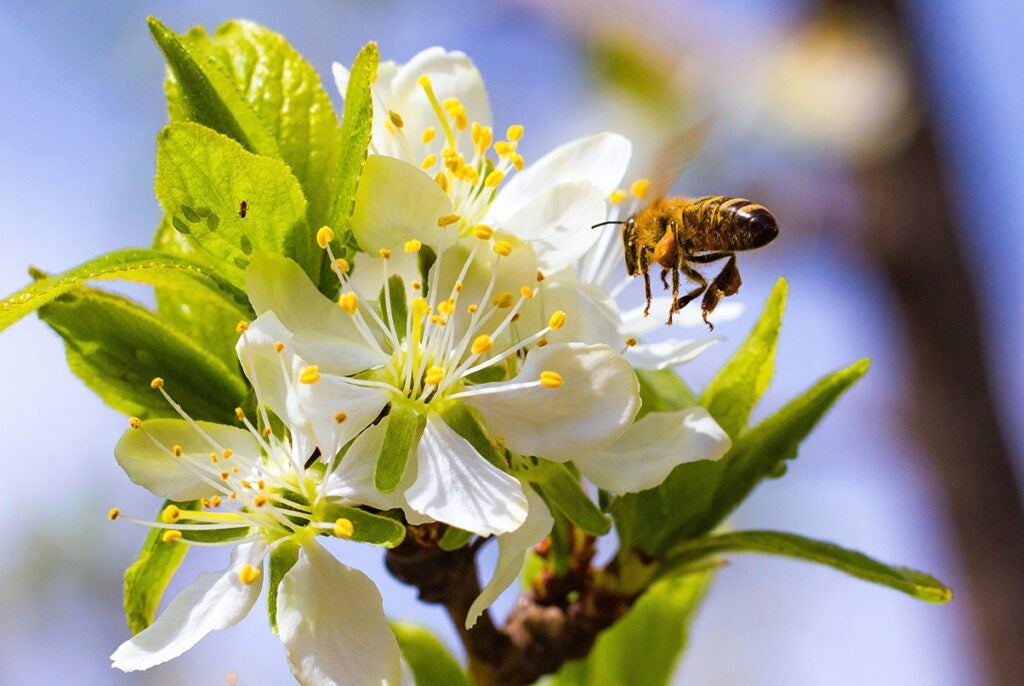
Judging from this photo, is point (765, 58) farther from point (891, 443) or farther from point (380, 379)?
point (380, 379)

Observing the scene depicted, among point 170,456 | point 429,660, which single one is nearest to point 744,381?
point 429,660

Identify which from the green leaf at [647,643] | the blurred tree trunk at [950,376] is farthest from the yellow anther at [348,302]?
the blurred tree trunk at [950,376]

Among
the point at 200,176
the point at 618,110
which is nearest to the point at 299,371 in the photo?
the point at 200,176

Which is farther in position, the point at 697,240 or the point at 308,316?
the point at 697,240

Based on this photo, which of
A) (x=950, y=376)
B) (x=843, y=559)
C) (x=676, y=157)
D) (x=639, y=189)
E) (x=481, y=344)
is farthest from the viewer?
(x=950, y=376)

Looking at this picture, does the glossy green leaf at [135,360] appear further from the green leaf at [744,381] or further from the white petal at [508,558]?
the green leaf at [744,381]

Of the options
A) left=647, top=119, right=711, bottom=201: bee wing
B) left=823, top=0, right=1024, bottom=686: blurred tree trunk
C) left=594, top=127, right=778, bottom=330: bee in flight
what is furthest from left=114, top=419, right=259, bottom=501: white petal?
left=823, top=0, right=1024, bottom=686: blurred tree trunk

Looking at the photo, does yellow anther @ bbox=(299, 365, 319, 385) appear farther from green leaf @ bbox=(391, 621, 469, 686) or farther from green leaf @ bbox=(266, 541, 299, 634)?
green leaf @ bbox=(391, 621, 469, 686)

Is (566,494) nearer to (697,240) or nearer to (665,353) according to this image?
(665,353)
